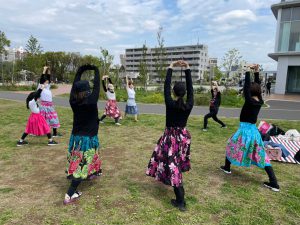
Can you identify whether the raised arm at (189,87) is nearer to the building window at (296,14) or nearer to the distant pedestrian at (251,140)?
the distant pedestrian at (251,140)

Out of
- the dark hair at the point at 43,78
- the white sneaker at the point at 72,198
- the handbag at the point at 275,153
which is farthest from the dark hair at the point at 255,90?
the dark hair at the point at 43,78

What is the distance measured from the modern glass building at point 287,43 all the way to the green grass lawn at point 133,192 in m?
26.8

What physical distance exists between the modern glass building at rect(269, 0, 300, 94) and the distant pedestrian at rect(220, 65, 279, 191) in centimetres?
2742

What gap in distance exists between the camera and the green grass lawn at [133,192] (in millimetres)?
3570

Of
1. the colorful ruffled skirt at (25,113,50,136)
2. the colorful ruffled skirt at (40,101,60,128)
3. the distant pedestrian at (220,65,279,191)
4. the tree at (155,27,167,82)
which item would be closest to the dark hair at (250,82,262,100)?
the distant pedestrian at (220,65,279,191)

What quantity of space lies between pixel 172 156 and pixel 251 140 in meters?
1.76

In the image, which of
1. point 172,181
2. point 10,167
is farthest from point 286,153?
point 10,167

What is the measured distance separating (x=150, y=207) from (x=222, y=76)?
975 inches

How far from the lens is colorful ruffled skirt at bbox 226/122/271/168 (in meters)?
4.59

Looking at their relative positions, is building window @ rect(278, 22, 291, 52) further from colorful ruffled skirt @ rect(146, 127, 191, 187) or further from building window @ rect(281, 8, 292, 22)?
colorful ruffled skirt @ rect(146, 127, 191, 187)

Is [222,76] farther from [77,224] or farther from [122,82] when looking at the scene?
[77,224]

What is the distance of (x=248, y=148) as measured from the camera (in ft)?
15.3

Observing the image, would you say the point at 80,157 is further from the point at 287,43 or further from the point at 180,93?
the point at 287,43

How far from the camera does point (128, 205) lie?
388cm
